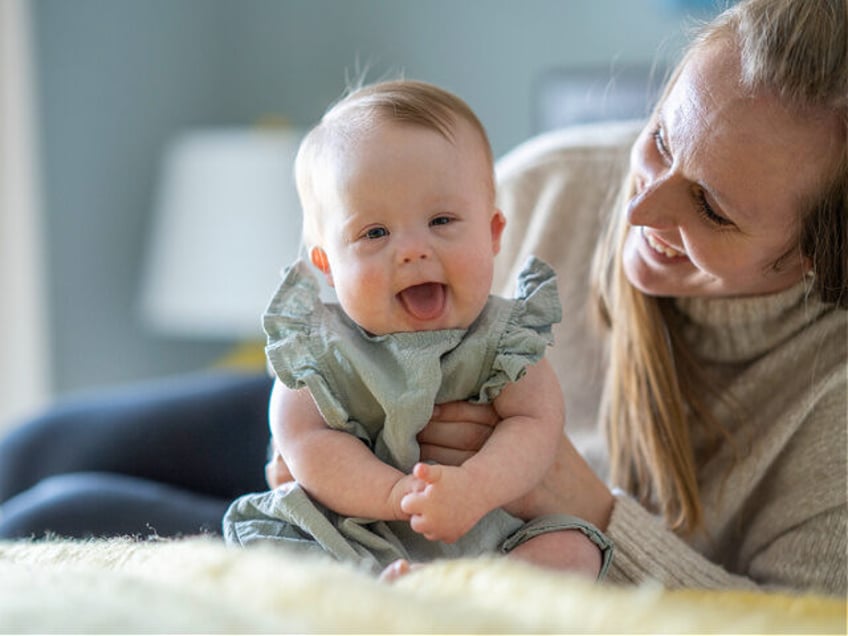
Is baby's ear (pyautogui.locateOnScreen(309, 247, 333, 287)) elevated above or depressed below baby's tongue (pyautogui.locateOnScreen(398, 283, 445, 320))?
above

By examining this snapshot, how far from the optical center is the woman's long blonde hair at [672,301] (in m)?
0.99

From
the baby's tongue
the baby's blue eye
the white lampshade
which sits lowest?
the white lampshade

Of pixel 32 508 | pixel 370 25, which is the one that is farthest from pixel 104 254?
pixel 32 508

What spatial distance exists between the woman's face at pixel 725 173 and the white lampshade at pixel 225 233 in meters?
1.85

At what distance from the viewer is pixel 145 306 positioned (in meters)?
2.96

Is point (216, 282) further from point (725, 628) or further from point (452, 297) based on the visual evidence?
point (725, 628)

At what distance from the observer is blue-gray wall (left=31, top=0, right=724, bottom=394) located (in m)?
2.83

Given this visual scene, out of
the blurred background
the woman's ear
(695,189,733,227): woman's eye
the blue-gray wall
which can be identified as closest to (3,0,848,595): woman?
(695,189,733,227): woman's eye

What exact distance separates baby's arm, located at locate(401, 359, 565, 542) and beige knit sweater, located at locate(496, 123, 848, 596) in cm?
20

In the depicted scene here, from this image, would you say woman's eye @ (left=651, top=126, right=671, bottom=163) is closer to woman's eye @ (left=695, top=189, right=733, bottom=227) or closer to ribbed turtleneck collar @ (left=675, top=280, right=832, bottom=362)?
woman's eye @ (left=695, top=189, right=733, bottom=227)

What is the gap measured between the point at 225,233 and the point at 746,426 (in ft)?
6.20

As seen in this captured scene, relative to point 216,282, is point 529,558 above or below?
above

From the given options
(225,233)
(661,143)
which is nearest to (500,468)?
(661,143)

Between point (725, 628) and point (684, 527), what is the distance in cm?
61
